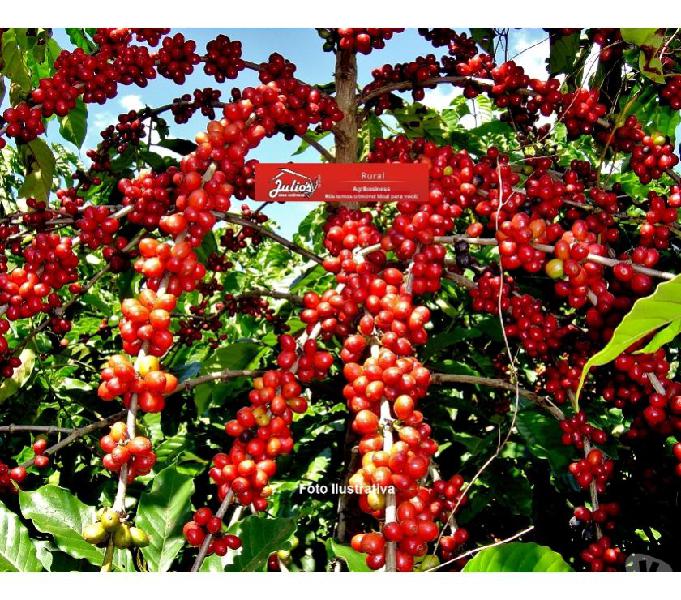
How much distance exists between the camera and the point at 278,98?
116cm

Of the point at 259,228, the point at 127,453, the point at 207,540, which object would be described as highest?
the point at 259,228

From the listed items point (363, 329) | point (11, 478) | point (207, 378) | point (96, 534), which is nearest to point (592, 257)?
point (363, 329)

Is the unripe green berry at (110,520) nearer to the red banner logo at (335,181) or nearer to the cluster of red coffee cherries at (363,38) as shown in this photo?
the red banner logo at (335,181)

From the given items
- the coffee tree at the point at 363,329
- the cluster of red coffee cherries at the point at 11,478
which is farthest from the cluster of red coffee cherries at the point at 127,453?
the cluster of red coffee cherries at the point at 11,478

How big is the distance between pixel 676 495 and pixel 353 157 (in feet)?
3.46

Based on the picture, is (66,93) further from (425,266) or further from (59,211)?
(425,266)

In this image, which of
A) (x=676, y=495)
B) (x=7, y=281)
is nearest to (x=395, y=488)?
(x=7, y=281)

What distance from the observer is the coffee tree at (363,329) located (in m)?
0.91

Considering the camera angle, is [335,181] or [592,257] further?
[335,181]

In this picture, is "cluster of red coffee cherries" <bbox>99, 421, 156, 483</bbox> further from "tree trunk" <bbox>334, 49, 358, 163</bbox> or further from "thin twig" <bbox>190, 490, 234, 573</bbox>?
"tree trunk" <bbox>334, 49, 358, 163</bbox>

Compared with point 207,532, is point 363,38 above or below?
above

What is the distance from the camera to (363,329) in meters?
0.97

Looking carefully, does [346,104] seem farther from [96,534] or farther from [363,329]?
[96,534]

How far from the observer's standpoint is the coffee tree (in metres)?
0.91
